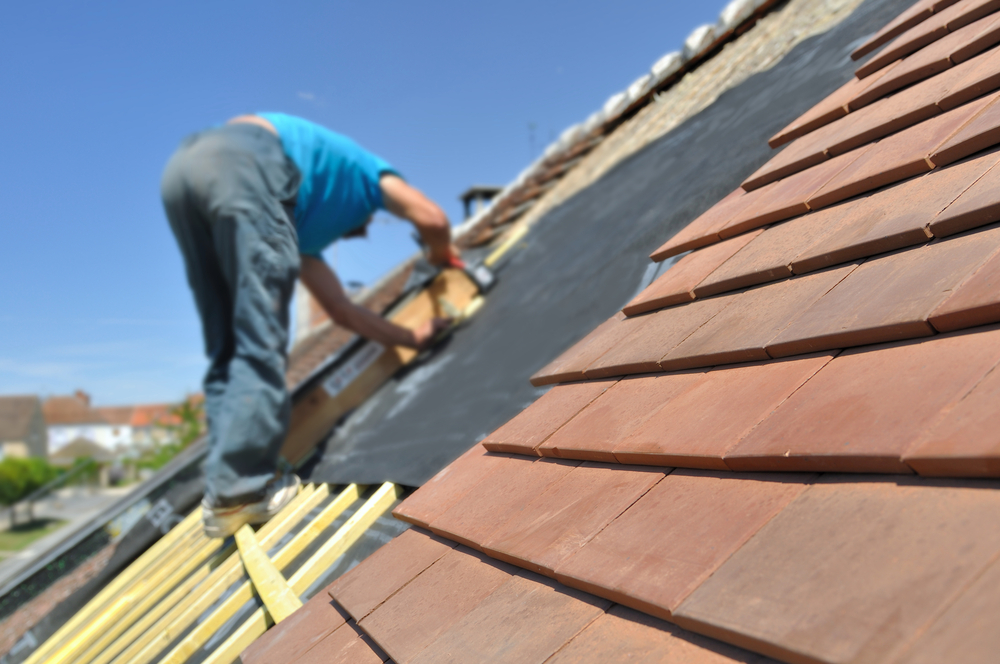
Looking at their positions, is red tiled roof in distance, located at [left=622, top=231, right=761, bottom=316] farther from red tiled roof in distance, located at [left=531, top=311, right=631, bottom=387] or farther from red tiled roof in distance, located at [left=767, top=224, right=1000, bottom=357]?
red tiled roof in distance, located at [left=767, top=224, right=1000, bottom=357]

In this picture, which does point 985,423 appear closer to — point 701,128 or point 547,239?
point 701,128

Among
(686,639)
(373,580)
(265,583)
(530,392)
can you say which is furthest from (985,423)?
(265,583)

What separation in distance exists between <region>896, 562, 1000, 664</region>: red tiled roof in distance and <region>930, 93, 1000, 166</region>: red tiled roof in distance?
38.4 inches

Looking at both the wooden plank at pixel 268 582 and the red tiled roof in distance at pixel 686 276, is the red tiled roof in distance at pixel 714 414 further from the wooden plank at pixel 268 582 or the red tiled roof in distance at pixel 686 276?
the wooden plank at pixel 268 582

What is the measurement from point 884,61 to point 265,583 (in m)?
2.67

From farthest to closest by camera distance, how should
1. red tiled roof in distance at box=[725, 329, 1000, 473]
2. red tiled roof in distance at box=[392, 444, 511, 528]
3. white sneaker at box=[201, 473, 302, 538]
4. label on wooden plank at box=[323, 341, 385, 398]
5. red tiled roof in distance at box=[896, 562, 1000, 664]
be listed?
label on wooden plank at box=[323, 341, 385, 398]
white sneaker at box=[201, 473, 302, 538]
red tiled roof in distance at box=[392, 444, 511, 528]
red tiled roof in distance at box=[725, 329, 1000, 473]
red tiled roof in distance at box=[896, 562, 1000, 664]

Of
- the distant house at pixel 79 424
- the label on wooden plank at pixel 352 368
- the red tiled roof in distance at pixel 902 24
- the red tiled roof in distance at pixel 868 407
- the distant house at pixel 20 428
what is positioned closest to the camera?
the red tiled roof in distance at pixel 868 407

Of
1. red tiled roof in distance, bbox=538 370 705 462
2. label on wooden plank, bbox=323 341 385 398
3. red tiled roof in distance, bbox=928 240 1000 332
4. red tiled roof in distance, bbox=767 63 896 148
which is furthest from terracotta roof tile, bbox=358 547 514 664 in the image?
label on wooden plank, bbox=323 341 385 398

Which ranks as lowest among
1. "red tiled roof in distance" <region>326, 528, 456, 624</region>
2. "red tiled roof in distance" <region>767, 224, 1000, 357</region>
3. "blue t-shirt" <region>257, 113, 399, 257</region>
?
"red tiled roof in distance" <region>326, 528, 456, 624</region>

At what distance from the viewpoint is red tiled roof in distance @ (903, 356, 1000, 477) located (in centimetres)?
68

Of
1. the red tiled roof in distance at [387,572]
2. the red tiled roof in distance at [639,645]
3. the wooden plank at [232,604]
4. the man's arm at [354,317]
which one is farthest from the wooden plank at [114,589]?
the red tiled roof in distance at [639,645]

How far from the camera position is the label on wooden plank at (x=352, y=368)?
4.24 meters

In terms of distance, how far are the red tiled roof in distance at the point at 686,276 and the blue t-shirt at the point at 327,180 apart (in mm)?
2573

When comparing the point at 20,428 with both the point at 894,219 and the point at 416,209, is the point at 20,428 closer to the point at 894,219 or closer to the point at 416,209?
the point at 416,209
